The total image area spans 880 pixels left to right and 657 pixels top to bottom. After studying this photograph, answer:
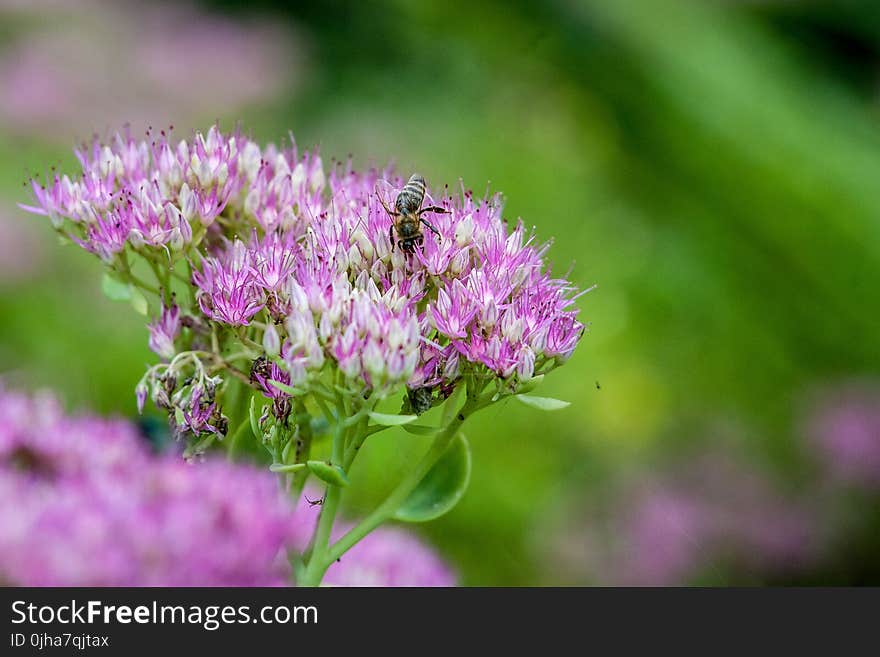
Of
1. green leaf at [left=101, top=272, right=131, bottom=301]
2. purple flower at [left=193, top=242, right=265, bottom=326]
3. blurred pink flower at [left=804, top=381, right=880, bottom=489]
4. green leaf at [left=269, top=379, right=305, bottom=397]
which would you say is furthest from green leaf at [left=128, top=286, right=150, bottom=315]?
blurred pink flower at [left=804, top=381, right=880, bottom=489]

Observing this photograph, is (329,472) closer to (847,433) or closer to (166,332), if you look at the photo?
(166,332)

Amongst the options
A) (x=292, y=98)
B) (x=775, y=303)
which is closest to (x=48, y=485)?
(x=775, y=303)

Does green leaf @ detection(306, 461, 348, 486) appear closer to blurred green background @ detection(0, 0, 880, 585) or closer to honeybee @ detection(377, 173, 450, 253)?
honeybee @ detection(377, 173, 450, 253)

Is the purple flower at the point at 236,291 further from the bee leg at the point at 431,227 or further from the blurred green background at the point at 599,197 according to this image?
the blurred green background at the point at 599,197

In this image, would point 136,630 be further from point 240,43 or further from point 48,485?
point 240,43

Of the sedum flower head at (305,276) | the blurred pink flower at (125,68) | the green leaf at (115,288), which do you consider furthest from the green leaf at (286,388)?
the blurred pink flower at (125,68)

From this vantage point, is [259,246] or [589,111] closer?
[259,246]

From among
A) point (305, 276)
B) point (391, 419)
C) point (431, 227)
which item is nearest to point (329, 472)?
point (391, 419)
